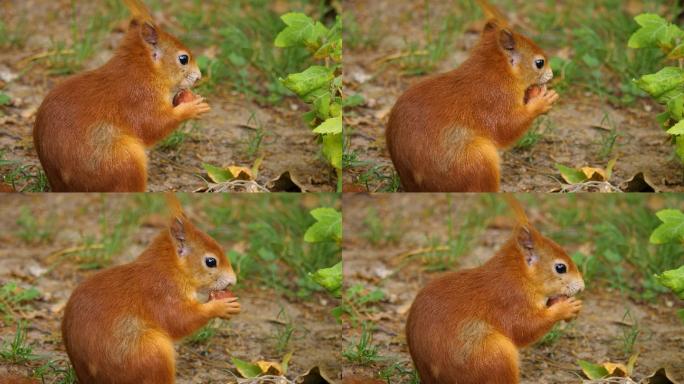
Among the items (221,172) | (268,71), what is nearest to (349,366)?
(221,172)

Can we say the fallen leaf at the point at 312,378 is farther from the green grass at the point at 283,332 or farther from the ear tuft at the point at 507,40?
the ear tuft at the point at 507,40

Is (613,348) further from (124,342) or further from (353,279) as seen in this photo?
(124,342)

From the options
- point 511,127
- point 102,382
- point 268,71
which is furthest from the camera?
point 268,71

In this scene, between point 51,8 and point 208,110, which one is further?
point 51,8

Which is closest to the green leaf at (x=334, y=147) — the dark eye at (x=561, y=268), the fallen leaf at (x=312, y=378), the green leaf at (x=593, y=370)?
the fallen leaf at (x=312, y=378)

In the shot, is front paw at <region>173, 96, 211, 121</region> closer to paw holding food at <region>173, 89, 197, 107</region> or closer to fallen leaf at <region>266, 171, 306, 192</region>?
paw holding food at <region>173, 89, 197, 107</region>

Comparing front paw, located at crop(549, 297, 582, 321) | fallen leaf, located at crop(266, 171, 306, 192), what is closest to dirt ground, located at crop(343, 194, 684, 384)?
fallen leaf, located at crop(266, 171, 306, 192)
